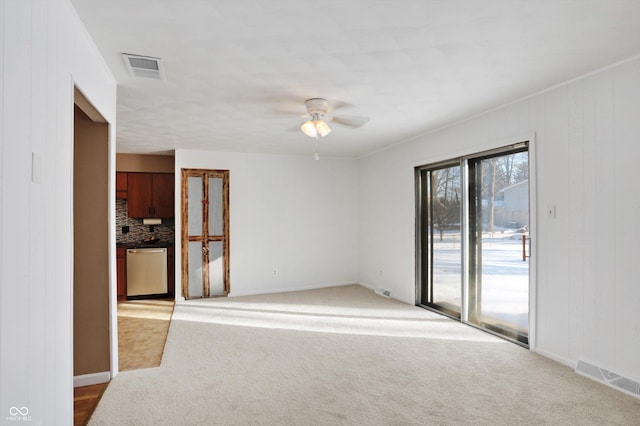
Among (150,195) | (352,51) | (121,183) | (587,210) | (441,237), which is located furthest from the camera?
(150,195)

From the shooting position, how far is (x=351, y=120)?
15.2 feet

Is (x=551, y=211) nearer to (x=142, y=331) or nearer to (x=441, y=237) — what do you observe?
(x=441, y=237)

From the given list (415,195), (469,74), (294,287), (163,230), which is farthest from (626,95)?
(163,230)

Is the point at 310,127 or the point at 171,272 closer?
the point at 310,127

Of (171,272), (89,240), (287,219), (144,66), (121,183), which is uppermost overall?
(144,66)

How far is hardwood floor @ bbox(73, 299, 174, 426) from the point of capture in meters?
2.90

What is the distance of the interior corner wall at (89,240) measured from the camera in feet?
10.2

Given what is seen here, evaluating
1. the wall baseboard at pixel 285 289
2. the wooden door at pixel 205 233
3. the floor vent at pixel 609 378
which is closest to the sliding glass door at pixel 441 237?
the floor vent at pixel 609 378

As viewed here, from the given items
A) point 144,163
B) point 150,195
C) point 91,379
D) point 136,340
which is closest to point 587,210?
point 91,379

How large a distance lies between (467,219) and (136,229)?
5.91 meters

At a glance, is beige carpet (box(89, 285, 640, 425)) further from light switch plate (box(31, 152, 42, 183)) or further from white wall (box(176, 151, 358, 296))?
white wall (box(176, 151, 358, 296))

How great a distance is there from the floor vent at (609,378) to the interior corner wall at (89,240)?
160 inches

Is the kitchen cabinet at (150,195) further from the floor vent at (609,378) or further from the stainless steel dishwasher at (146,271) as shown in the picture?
the floor vent at (609,378)

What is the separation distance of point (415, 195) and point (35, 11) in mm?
4955
